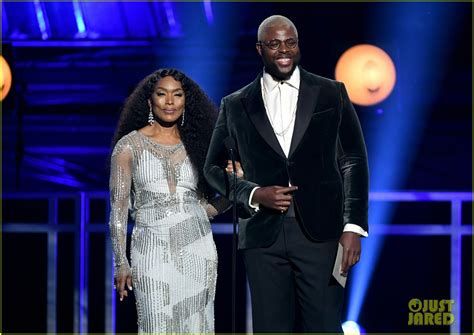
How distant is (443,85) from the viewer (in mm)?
6746

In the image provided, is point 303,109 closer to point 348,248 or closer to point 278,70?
point 278,70

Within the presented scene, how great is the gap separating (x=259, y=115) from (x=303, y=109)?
16 centimetres

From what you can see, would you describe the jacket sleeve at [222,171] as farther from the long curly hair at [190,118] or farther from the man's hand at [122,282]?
the man's hand at [122,282]

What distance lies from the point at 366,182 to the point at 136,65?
11.5 ft

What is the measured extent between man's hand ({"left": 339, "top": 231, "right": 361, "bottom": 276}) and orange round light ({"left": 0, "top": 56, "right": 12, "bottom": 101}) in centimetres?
377

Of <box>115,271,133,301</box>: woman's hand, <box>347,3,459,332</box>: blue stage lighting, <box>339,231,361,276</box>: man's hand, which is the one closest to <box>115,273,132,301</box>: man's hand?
<box>115,271,133,301</box>: woman's hand

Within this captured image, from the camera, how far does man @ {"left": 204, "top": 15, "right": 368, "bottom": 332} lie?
3709 millimetres

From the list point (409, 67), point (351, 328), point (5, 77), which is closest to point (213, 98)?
point (409, 67)

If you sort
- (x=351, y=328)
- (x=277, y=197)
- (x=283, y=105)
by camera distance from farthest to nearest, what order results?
(x=351, y=328)
(x=283, y=105)
(x=277, y=197)

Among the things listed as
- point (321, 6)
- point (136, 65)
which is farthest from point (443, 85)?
point (136, 65)

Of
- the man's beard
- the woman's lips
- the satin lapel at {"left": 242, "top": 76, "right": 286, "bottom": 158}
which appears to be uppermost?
the woman's lips

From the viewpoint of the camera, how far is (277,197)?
142 inches

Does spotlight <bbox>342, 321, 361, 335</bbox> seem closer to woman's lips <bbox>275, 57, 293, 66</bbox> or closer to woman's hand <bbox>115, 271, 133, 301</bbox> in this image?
woman's hand <bbox>115, 271, 133, 301</bbox>

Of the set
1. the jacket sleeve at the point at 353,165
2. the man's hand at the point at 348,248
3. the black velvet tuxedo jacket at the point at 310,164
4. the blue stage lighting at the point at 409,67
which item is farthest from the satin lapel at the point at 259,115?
the blue stage lighting at the point at 409,67
